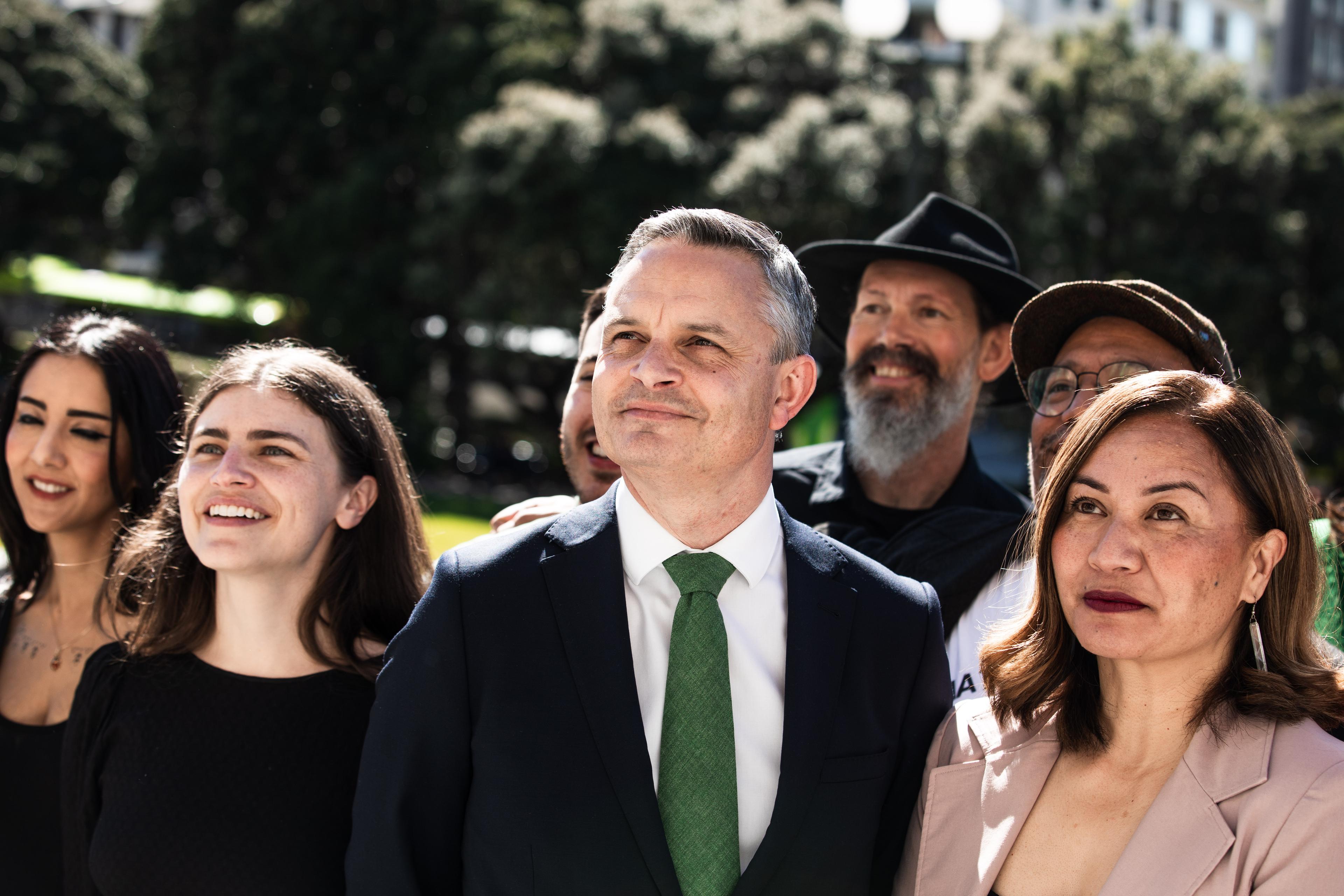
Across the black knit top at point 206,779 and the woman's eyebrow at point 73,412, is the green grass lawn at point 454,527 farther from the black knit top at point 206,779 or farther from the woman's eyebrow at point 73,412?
the black knit top at point 206,779

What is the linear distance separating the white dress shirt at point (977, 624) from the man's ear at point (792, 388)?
34.8 inches

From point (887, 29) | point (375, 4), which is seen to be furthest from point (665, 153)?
point (887, 29)

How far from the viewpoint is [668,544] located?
241cm

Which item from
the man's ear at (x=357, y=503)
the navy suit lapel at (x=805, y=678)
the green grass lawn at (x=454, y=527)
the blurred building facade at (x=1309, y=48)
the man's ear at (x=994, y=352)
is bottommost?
the green grass lawn at (x=454, y=527)

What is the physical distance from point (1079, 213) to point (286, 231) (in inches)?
571

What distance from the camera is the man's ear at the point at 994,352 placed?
418cm

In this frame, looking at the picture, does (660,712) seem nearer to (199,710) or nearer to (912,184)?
(199,710)

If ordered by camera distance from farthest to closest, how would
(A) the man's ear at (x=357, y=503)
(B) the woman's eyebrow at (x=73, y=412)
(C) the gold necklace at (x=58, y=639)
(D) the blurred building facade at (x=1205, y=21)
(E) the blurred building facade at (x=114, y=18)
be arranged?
(E) the blurred building facade at (x=114, y=18)
(D) the blurred building facade at (x=1205, y=21)
(B) the woman's eyebrow at (x=73, y=412)
(C) the gold necklace at (x=58, y=639)
(A) the man's ear at (x=357, y=503)

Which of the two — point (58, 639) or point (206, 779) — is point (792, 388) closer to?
point (206, 779)

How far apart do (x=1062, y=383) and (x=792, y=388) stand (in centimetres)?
116

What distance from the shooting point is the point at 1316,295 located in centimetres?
2052

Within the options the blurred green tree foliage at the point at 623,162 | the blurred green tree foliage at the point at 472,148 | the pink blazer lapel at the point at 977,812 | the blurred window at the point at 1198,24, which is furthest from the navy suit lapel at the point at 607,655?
the blurred window at the point at 1198,24

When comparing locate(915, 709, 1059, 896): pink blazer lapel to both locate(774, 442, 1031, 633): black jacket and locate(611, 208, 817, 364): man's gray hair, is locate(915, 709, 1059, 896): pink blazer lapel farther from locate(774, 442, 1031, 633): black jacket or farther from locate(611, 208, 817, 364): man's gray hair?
locate(611, 208, 817, 364): man's gray hair

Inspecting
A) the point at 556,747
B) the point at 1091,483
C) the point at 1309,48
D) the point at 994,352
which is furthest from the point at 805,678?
the point at 1309,48
